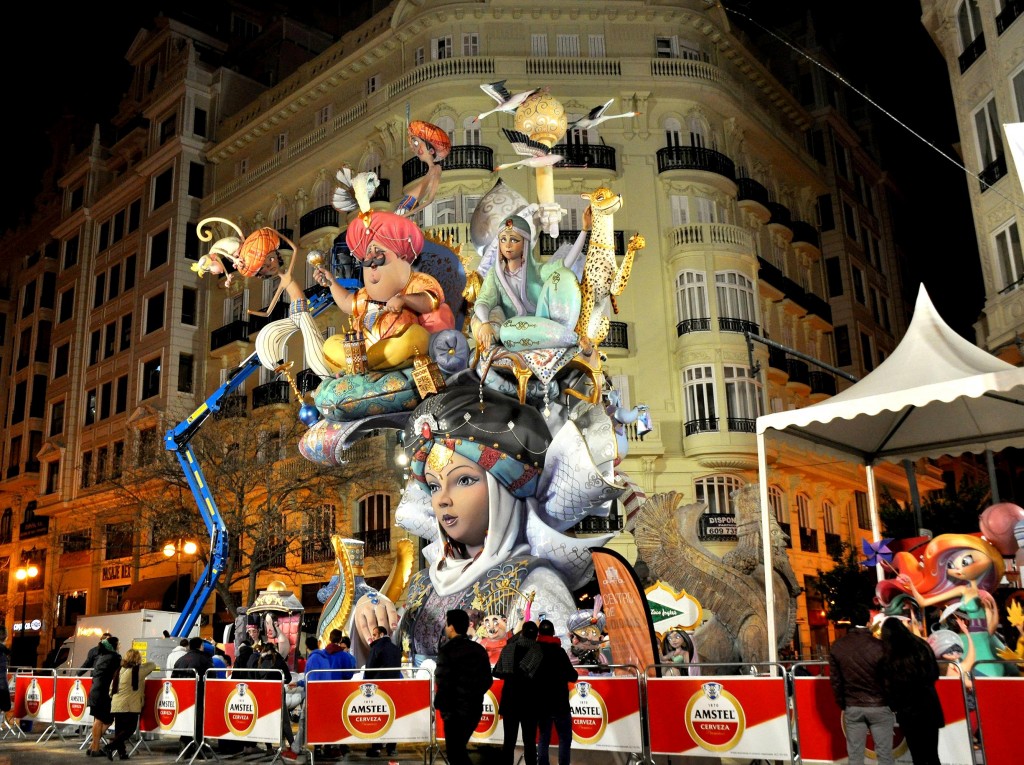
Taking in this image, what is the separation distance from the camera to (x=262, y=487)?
106 ft

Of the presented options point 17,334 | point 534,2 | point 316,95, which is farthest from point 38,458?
point 534,2

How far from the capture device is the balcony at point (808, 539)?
31.8 meters

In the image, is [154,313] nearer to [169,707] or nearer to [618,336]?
[618,336]

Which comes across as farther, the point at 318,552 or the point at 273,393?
the point at 273,393

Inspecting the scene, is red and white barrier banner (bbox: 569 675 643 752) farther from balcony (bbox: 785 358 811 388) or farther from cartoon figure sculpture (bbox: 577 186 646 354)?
balcony (bbox: 785 358 811 388)

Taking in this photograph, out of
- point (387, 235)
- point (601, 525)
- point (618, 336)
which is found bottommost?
point (601, 525)

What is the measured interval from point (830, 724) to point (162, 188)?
126 feet

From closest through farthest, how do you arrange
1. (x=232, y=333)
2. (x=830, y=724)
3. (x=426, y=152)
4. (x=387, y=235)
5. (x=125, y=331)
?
(x=830, y=724), (x=387, y=235), (x=426, y=152), (x=232, y=333), (x=125, y=331)

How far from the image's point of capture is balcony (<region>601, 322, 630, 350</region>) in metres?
29.2

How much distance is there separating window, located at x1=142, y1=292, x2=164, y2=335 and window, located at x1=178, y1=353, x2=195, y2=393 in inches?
66.9

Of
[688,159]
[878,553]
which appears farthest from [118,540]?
[878,553]

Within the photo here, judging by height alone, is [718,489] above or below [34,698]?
above

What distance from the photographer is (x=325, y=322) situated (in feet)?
113

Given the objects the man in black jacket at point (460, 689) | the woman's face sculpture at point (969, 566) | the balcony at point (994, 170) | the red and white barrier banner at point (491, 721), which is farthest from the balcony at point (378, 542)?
the man in black jacket at point (460, 689)
